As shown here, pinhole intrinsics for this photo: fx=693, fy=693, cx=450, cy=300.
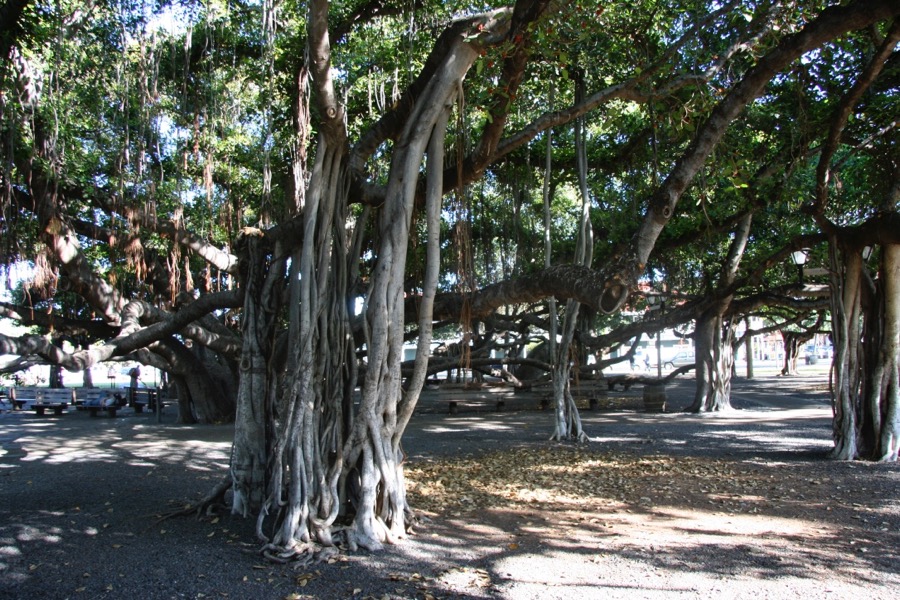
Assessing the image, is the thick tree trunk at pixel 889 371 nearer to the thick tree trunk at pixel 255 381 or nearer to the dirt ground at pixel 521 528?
the dirt ground at pixel 521 528

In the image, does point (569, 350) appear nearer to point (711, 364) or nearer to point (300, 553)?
point (711, 364)

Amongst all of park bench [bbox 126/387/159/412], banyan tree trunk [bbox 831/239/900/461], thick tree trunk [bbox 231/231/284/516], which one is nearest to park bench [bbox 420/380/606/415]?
park bench [bbox 126/387/159/412]

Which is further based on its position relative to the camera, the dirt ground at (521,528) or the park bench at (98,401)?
the park bench at (98,401)

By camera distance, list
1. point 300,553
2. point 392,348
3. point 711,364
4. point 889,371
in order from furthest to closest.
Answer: point 711,364, point 889,371, point 392,348, point 300,553

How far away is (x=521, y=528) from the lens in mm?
4785

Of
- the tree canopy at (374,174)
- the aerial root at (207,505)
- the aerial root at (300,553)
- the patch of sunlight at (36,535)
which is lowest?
the patch of sunlight at (36,535)

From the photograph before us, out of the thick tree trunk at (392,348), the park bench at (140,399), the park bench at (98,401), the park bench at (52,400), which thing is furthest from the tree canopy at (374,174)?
the park bench at (52,400)

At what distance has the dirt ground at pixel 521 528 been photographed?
11.9 ft

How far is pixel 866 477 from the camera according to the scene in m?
6.42

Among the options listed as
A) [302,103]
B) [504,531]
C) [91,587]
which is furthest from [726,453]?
[91,587]

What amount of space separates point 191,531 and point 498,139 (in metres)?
3.61

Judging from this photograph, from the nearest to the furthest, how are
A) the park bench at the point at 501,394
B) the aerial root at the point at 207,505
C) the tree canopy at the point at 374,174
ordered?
the tree canopy at the point at 374,174 < the aerial root at the point at 207,505 < the park bench at the point at 501,394

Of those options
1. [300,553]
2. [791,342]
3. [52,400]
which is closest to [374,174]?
[300,553]

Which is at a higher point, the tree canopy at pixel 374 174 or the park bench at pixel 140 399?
the tree canopy at pixel 374 174
